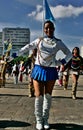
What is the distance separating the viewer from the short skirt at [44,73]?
7.66m

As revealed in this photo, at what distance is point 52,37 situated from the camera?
782 cm

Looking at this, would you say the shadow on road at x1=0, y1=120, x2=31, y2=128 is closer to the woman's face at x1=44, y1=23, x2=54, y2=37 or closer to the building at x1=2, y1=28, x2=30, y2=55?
the woman's face at x1=44, y1=23, x2=54, y2=37

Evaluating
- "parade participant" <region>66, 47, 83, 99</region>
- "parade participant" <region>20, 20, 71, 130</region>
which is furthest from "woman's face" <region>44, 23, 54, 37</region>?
"parade participant" <region>66, 47, 83, 99</region>

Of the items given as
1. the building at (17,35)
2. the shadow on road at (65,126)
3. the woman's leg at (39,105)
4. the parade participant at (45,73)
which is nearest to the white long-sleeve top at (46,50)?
the parade participant at (45,73)

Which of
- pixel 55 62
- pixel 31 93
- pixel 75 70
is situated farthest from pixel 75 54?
pixel 55 62

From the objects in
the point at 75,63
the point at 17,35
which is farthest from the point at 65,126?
the point at 17,35

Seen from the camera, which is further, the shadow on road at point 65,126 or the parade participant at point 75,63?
the parade participant at point 75,63

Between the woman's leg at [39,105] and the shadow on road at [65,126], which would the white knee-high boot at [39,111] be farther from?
the shadow on road at [65,126]

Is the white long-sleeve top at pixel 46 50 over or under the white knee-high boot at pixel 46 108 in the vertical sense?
over

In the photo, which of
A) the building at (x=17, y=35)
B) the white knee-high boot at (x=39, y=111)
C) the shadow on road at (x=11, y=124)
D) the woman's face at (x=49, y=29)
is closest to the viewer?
the white knee-high boot at (x=39, y=111)

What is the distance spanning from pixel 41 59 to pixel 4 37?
13664 cm

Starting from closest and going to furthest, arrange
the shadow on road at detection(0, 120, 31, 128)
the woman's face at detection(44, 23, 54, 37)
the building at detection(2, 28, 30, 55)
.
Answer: the woman's face at detection(44, 23, 54, 37), the shadow on road at detection(0, 120, 31, 128), the building at detection(2, 28, 30, 55)

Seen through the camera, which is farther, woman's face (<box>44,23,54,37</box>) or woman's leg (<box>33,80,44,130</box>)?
woman's face (<box>44,23,54,37</box>)

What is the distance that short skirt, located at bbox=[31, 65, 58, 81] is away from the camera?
7660 millimetres
